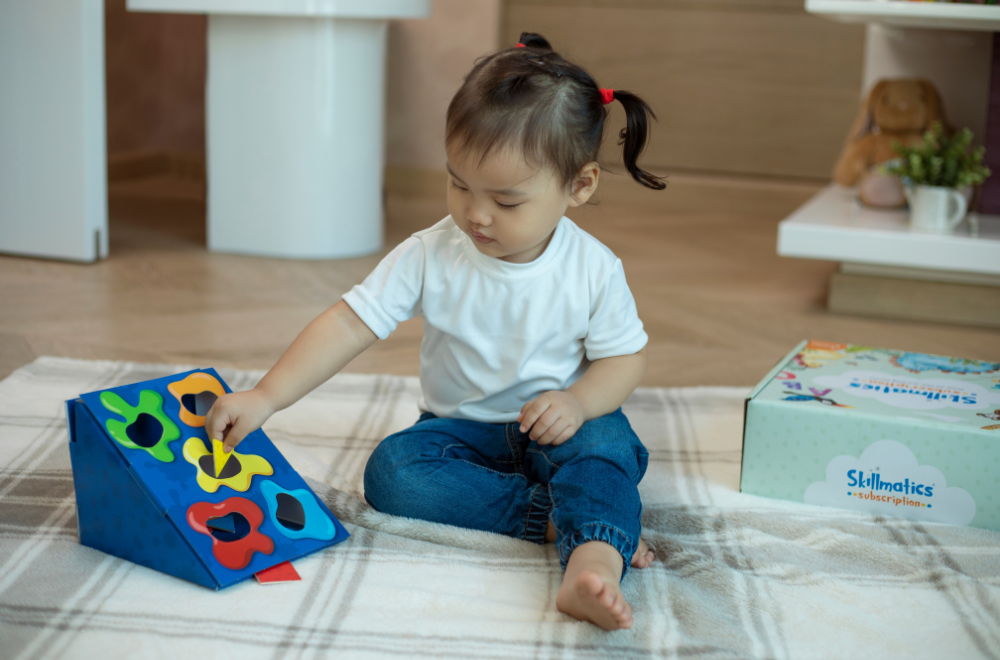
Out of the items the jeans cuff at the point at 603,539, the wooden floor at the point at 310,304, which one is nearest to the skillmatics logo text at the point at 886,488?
the jeans cuff at the point at 603,539

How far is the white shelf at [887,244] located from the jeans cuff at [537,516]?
2.78 ft

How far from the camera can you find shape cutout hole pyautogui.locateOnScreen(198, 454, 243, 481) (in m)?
0.69

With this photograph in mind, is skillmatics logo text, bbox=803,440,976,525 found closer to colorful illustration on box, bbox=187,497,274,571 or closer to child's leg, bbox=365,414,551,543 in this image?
child's leg, bbox=365,414,551,543

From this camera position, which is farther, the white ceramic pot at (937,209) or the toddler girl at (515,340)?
the white ceramic pot at (937,209)

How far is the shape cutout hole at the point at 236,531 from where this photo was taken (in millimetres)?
673

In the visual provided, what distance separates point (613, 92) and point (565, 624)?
399mm

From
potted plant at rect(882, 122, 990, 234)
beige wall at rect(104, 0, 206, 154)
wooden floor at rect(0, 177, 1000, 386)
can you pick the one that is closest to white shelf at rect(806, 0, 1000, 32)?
potted plant at rect(882, 122, 990, 234)

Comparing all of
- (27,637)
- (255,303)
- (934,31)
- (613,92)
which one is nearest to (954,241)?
(934,31)

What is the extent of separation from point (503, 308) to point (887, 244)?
891 mm

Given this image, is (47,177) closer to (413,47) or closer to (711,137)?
(413,47)

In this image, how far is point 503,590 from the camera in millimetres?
662

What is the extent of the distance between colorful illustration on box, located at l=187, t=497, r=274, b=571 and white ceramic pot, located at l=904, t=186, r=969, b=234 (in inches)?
46.1

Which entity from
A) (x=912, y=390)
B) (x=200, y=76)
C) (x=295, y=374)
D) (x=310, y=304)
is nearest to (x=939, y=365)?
(x=912, y=390)

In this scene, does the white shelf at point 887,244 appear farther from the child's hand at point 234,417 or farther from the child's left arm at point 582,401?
the child's hand at point 234,417
